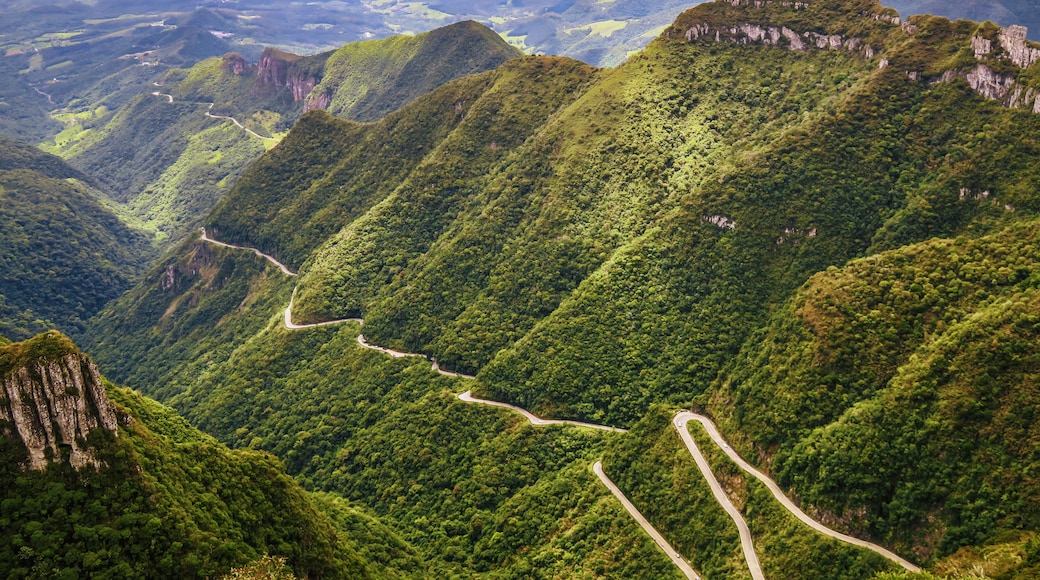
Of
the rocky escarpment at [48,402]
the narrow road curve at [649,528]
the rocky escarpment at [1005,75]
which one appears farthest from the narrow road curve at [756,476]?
the rocky escarpment at [48,402]

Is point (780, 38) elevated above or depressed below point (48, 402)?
above

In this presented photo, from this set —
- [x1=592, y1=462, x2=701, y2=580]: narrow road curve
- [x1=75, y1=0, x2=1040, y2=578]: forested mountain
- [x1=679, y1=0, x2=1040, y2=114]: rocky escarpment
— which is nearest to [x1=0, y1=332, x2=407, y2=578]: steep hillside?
[x1=75, y1=0, x2=1040, y2=578]: forested mountain

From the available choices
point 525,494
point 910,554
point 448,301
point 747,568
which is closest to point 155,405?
point 525,494

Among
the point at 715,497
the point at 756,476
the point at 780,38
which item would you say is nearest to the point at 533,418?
the point at 715,497

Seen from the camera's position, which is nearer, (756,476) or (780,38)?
(756,476)

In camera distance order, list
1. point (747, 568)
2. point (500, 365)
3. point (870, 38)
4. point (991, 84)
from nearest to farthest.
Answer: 1. point (747, 568)
2. point (991, 84)
3. point (500, 365)
4. point (870, 38)

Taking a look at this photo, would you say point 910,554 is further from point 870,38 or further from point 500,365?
point 870,38

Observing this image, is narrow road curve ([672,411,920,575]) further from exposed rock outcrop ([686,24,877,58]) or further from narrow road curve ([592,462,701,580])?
exposed rock outcrop ([686,24,877,58])

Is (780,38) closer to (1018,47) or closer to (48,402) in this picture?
(1018,47)
